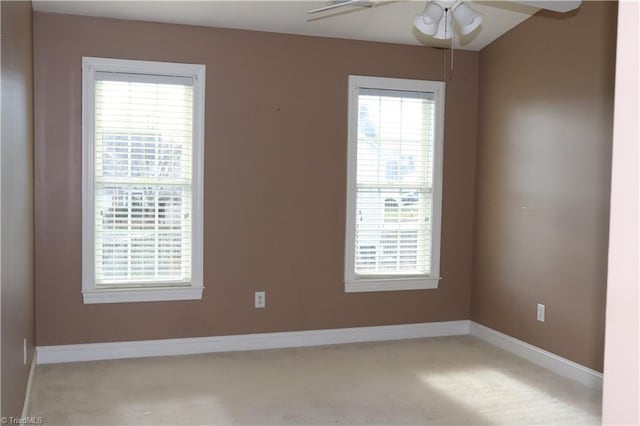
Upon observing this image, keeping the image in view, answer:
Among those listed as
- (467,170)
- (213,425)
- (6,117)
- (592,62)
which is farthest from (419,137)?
(6,117)

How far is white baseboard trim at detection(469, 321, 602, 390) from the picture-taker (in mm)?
3695

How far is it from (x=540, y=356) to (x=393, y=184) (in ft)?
5.71

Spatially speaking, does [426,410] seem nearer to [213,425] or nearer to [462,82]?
[213,425]

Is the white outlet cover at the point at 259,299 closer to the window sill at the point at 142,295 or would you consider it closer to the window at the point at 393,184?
the window sill at the point at 142,295

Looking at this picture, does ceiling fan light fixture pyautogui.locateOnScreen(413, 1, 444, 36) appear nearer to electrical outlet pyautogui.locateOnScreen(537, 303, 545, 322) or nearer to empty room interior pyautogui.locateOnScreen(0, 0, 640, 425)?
empty room interior pyautogui.locateOnScreen(0, 0, 640, 425)

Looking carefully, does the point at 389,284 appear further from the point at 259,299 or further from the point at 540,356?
the point at 540,356

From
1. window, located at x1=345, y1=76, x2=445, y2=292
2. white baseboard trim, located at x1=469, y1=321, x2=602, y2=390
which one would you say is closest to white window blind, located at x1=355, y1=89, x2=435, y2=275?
window, located at x1=345, y1=76, x2=445, y2=292

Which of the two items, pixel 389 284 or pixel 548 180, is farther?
pixel 389 284

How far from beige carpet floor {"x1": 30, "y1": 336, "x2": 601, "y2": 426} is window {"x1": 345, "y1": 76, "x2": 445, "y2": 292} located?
0.72m

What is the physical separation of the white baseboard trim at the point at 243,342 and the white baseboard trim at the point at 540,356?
242 mm

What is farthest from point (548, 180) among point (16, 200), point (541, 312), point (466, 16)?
point (16, 200)

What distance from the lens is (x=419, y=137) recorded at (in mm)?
4762

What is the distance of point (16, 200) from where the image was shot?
277 centimetres

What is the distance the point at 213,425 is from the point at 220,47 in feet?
8.82
